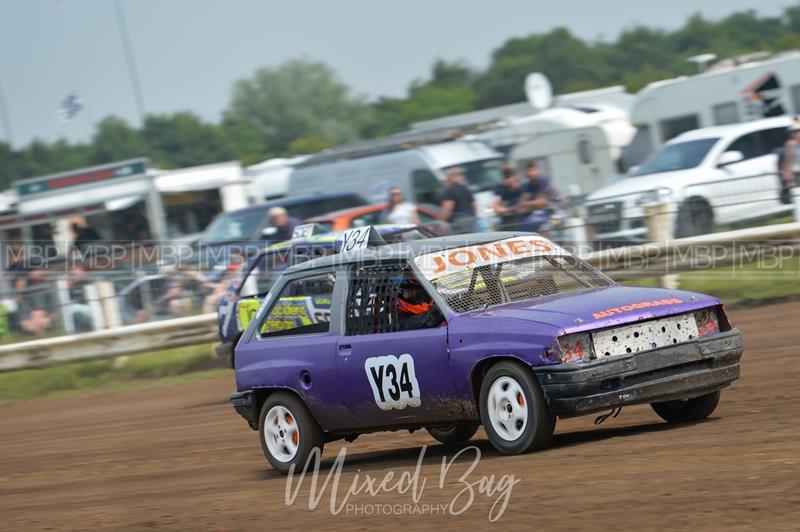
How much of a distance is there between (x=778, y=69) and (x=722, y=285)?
10.1m

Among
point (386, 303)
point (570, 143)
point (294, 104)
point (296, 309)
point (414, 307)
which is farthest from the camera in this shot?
point (294, 104)

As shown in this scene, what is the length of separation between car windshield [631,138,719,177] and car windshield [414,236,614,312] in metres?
12.2

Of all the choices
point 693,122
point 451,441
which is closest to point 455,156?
point 693,122

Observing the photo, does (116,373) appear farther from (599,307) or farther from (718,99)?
(718,99)

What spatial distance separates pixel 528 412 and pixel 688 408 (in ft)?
4.40

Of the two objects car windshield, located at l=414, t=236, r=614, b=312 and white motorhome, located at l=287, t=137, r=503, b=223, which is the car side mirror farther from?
car windshield, located at l=414, t=236, r=614, b=312

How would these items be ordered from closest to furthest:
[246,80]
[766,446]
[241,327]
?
[766,446] < [241,327] < [246,80]

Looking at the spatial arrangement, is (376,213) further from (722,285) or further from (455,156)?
(455,156)

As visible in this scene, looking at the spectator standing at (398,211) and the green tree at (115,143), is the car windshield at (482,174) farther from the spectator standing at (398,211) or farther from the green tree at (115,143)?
the green tree at (115,143)

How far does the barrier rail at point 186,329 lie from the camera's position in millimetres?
15922

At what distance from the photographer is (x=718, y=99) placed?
85.1 feet

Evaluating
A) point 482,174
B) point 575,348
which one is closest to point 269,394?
point 575,348

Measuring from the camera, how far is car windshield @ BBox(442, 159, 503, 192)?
967 inches

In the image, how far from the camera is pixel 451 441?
8.81 metres
